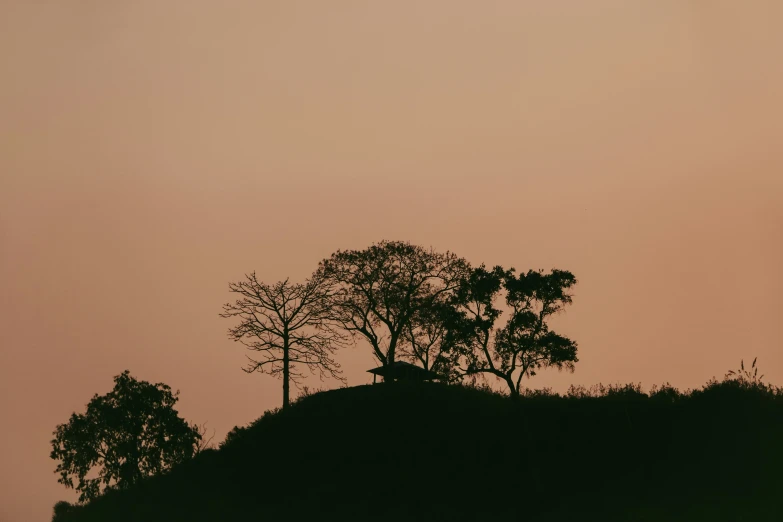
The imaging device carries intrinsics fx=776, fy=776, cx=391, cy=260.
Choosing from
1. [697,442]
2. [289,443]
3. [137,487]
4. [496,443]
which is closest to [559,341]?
[496,443]

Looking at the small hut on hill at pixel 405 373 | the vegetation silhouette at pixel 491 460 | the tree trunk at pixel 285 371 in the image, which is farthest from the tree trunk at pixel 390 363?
the tree trunk at pixel 285 371

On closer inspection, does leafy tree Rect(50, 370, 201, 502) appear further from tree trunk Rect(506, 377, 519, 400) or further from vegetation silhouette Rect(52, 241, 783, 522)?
tree trunk Rect(506, 377, 519, 400)

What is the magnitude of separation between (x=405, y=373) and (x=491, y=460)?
18332mm

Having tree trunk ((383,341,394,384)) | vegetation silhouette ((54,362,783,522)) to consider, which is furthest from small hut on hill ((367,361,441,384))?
vegetation silhouette ((54,362,783,522))

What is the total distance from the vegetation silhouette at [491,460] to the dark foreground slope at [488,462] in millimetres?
107

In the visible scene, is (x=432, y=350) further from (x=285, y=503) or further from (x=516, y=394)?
(x=285, y=503)

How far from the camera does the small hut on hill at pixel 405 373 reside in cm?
6575

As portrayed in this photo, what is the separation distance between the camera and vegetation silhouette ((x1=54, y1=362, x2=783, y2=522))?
41.1 meters

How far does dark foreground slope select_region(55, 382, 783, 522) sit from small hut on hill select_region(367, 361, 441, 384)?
6866 millimetres

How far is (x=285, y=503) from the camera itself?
1921 inches

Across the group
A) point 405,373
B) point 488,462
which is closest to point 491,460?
point 488,462

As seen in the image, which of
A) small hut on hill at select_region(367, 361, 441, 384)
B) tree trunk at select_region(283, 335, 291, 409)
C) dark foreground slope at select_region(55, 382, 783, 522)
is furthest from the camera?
small hut on hill at select_region(367, 361, 441, 384)

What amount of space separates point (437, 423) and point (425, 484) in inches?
249

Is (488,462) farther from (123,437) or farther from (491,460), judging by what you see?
(123,437)
